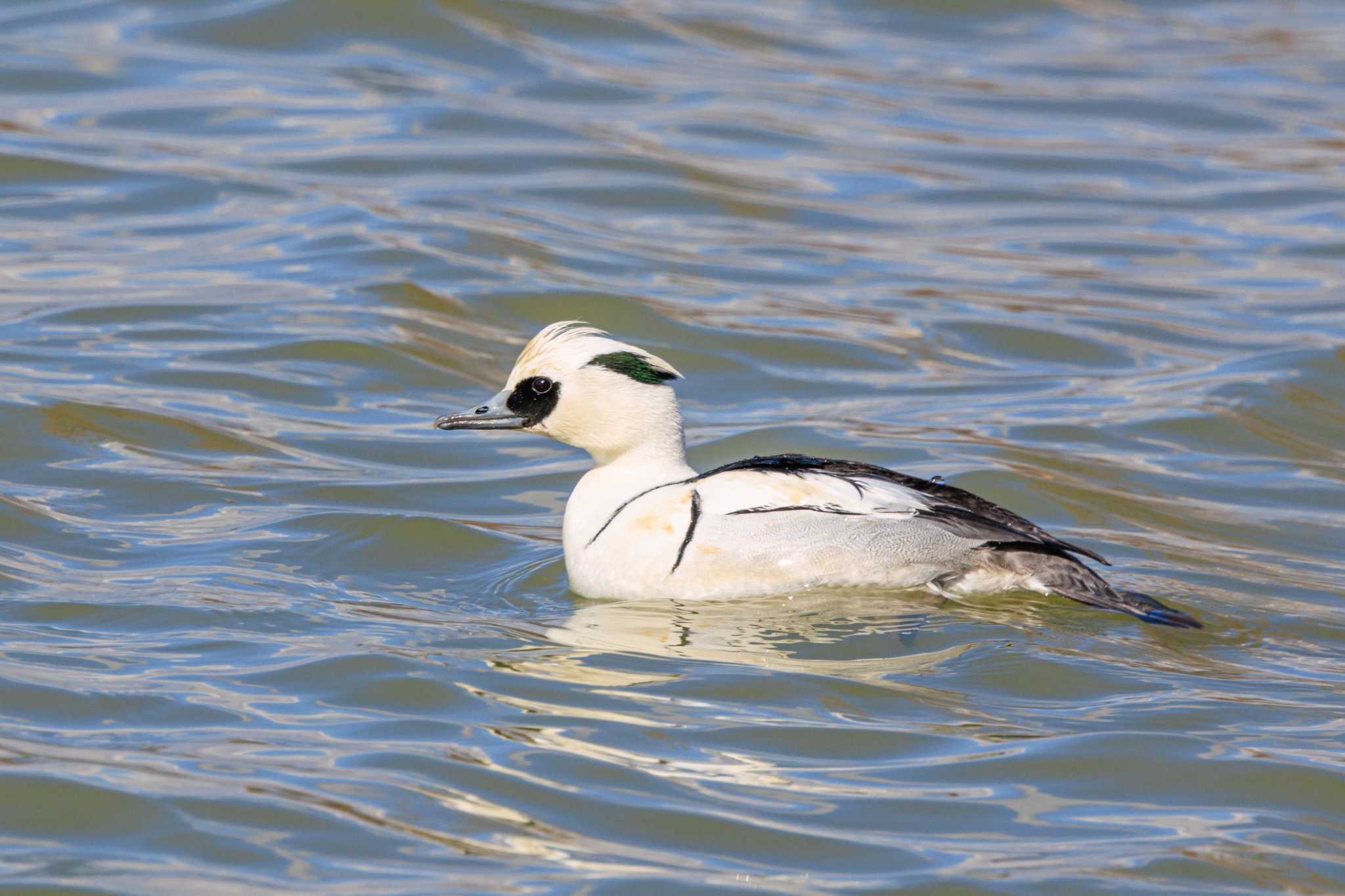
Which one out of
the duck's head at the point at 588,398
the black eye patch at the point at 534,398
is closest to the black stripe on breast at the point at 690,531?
the duck's head at the point at 588,398

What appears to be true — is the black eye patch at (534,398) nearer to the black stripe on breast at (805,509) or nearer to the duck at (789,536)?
the duck at (789,536)

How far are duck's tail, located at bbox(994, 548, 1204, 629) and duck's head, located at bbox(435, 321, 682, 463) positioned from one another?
1431 mm

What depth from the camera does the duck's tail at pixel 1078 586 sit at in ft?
23.0

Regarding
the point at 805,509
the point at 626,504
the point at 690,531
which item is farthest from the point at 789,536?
the point at 626,504

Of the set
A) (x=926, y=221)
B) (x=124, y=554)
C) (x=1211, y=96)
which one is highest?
(x=1211, y=96)

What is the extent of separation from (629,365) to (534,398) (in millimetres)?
405

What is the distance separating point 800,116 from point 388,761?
11.2 meters

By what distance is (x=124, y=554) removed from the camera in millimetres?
7727

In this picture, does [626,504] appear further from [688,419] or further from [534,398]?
[688,419]

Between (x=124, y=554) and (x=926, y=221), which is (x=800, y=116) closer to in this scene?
(x=926, y=221)

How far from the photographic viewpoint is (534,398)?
7.58m

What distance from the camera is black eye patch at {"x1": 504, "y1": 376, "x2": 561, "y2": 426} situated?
24.8ft

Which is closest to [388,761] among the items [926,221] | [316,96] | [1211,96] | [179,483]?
[179,483]

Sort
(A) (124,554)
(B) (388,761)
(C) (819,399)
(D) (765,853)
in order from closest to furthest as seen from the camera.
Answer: (D) (765,853) → (B) (388,761) → (A) (124,554) → (C) (819,399)
